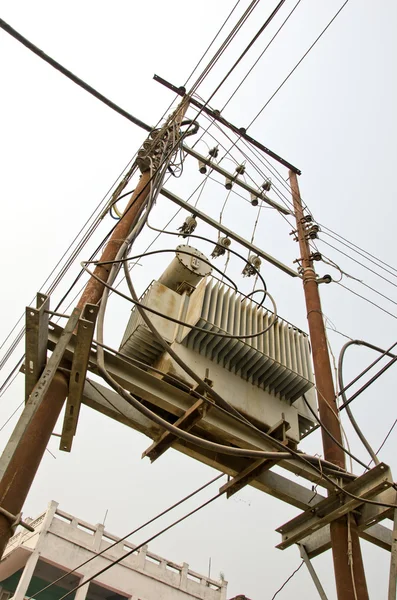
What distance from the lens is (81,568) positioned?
55.1 feet

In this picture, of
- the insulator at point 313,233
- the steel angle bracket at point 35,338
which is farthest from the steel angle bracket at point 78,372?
the insulator at point 313,233

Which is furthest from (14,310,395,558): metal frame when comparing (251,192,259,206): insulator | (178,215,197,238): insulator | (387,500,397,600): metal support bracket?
(251,192,259,206): insulator

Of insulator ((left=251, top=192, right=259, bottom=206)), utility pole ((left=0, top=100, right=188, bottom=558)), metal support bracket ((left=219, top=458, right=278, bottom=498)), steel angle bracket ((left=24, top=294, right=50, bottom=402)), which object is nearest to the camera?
utility pole ((left=0, top=100, right=188, bottom=558))

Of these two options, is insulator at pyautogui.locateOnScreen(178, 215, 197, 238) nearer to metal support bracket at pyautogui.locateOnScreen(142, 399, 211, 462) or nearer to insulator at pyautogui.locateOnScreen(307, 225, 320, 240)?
insulator at pyautogui.locateOnScreen(307, 225, 320, 240)

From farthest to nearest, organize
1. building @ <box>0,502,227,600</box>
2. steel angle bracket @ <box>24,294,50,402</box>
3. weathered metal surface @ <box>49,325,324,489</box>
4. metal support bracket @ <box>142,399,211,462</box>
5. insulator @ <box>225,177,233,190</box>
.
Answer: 1. building @ <box>0,502,227,600</box>
2. insulator @ <box>225,177,233,190</box>
3. metal support bracket @ <box>142,399,211,462</box>
4. weathered metal surface @ <box>49,325,324,489</box>
5. steel angle bracket @ <box>24,294,50,402</box>

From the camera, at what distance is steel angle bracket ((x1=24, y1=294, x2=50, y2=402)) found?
3.30 meters

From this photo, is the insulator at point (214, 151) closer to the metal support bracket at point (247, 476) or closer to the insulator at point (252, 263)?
the insulator at point (252, 263)

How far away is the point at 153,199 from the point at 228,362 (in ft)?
6.24

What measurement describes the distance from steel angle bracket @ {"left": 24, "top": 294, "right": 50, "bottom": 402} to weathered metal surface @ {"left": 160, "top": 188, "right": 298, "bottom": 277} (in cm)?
464

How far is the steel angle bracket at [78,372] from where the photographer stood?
3316 mm

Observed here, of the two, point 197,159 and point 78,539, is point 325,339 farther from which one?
point 78,539

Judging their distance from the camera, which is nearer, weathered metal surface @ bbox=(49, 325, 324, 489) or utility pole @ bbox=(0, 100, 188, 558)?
utility pole @ bbox=(0, 100, 188, 558)

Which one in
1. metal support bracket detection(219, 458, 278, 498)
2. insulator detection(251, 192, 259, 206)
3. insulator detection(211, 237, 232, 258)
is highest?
insulator detection(251, 192, 259, 206)

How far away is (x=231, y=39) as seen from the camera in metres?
5.16
